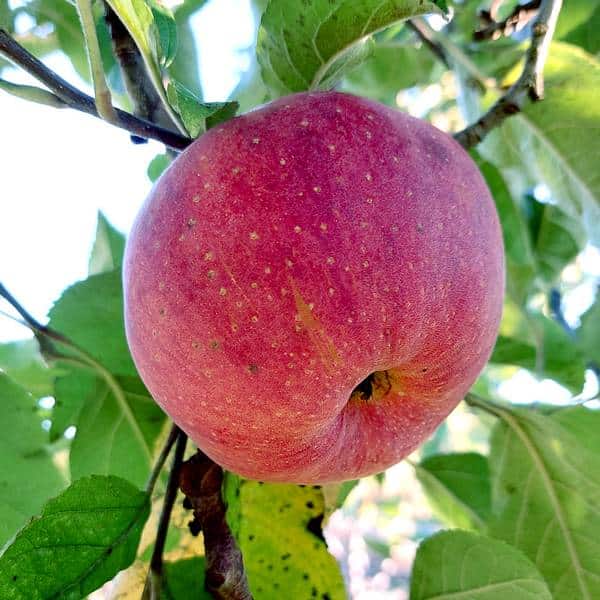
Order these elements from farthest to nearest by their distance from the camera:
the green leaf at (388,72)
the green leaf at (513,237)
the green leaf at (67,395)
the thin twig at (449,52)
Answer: the green leaf at (388,72) → the green leaf at (513,237) → the thin twig at (449,52) → the green leaf at (67,395)

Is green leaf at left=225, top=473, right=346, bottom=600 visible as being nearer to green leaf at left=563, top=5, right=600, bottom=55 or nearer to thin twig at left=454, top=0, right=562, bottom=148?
thin twig at left=454, top=0, right=562, bottom=148

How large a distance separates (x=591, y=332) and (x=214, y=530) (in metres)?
0.92

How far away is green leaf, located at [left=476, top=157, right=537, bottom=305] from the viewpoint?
151cm

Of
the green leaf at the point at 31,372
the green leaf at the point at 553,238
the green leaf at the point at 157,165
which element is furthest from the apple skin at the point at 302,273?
the green leaf at the point at 31,372

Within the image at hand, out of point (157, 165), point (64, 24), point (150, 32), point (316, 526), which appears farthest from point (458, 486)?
point (64, 24)

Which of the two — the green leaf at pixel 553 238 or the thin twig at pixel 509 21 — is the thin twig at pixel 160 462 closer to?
the thin twig at pixel 509 21

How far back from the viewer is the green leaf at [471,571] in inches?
43.6

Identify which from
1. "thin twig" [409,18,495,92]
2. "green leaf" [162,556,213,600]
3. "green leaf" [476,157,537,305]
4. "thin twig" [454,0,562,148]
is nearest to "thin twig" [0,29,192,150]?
"thin twig" [454,0,562,148]

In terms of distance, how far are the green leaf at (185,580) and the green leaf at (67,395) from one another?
0.35 meters

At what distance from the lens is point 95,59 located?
846mm

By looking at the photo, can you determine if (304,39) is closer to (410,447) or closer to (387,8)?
(387,8)

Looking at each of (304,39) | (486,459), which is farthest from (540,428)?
(304,39)

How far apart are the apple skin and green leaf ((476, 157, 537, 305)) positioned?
66 centimetres

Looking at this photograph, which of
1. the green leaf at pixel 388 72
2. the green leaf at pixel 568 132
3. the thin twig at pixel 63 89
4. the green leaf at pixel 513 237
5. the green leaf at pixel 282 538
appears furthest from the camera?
the green leaf at pixel 388 72
